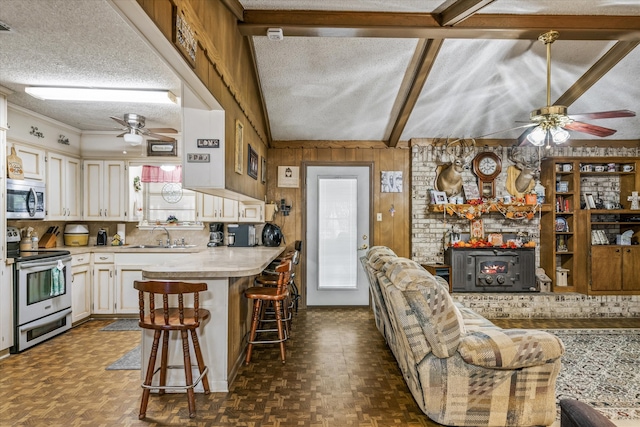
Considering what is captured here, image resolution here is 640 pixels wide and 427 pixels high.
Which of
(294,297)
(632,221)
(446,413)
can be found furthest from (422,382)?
(632,221)

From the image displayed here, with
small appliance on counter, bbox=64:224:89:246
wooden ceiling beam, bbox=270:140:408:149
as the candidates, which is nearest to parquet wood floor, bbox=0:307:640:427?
small appliance on counter, bbox=64:224:89:246

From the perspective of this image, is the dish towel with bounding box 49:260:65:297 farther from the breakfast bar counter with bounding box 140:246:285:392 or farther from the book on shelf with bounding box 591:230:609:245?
the book on shelf with bounding box 591:230:609:245

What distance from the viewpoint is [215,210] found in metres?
5.34

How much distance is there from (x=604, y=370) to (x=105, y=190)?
5.79 m

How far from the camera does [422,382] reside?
2.46 metres

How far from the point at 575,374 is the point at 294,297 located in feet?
10.4

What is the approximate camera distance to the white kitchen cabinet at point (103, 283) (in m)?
4.92

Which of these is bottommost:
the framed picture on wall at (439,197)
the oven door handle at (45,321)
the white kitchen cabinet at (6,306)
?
the oven door handle at (45,321)

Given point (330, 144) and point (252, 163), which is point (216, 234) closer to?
point (252, 163)

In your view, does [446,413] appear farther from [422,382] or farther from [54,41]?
[54,41]

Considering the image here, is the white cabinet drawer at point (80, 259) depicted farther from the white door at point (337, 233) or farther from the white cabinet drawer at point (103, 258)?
the white door at point (337, 233)

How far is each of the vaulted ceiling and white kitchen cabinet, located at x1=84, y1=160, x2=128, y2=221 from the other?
493 mm

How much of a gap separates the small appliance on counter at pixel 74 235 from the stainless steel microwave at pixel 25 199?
85cm

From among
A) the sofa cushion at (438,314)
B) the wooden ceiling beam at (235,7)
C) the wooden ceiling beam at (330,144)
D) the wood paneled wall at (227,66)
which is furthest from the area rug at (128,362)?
the wooden ceiling beam at (330,144)
